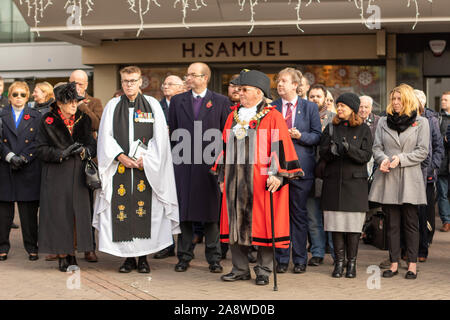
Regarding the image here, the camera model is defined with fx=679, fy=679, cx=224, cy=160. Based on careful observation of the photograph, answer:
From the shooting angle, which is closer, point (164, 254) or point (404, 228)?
point (404, 228)

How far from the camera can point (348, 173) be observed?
7062 millimetres

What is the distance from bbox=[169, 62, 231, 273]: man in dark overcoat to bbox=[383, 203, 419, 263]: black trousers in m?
1.87

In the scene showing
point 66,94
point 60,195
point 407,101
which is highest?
point 66,94

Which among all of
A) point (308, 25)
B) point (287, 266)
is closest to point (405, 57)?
point (308, 25)

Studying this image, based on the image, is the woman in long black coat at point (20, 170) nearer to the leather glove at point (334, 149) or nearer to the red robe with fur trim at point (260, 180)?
the red robe with fur trim at point (260, 180)

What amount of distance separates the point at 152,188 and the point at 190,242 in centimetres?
77

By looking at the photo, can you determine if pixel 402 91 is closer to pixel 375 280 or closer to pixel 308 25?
pixel 375 280

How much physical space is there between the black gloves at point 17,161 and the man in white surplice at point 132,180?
1.23m

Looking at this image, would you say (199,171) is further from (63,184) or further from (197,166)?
(63,184)

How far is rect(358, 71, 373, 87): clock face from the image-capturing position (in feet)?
49.0

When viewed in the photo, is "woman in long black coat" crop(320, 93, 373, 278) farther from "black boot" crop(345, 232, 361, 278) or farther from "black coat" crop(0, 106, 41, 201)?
"black coat" crop(0, 106, 41, 201)

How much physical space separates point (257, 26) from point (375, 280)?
24.4ft

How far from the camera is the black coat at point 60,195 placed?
723cm

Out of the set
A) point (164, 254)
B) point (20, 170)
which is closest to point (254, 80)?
point (164, 254)
